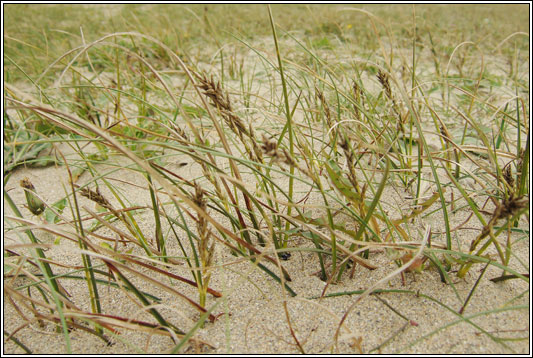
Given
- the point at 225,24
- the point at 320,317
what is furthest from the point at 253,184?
the point at 225,24

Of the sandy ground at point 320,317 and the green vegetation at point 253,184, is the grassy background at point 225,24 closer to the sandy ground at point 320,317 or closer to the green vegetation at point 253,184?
the green vegetation at point 253,184

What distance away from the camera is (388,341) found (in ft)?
2.45

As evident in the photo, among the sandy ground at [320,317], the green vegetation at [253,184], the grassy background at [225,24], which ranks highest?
the grassy background at [225,24]

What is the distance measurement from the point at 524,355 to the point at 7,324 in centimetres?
101

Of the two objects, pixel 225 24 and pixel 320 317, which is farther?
pixel 225 24

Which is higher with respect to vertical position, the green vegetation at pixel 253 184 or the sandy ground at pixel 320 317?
the green vegetation at pixel 253 184

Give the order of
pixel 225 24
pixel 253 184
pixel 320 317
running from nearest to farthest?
pixel 320 317 → pixel 253 184 → pixel 225 24

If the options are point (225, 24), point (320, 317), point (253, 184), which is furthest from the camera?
point (225, 24)

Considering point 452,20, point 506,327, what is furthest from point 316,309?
point 452,20

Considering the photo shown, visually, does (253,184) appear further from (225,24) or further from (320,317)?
(225,24)

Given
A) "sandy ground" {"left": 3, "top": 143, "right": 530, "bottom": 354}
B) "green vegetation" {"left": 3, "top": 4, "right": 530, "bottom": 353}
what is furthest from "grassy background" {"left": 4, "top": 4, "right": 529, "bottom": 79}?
"sandy ground" {"left": 3, "top": 143, "right": 530, "bottom": 354}

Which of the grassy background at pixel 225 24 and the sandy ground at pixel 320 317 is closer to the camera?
the sandy ground at pixel 320 317

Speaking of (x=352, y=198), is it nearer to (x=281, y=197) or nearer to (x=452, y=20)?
(x=281, y=197)

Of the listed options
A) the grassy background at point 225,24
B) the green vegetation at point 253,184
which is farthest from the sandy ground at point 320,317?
the grassy background at point 225,24
